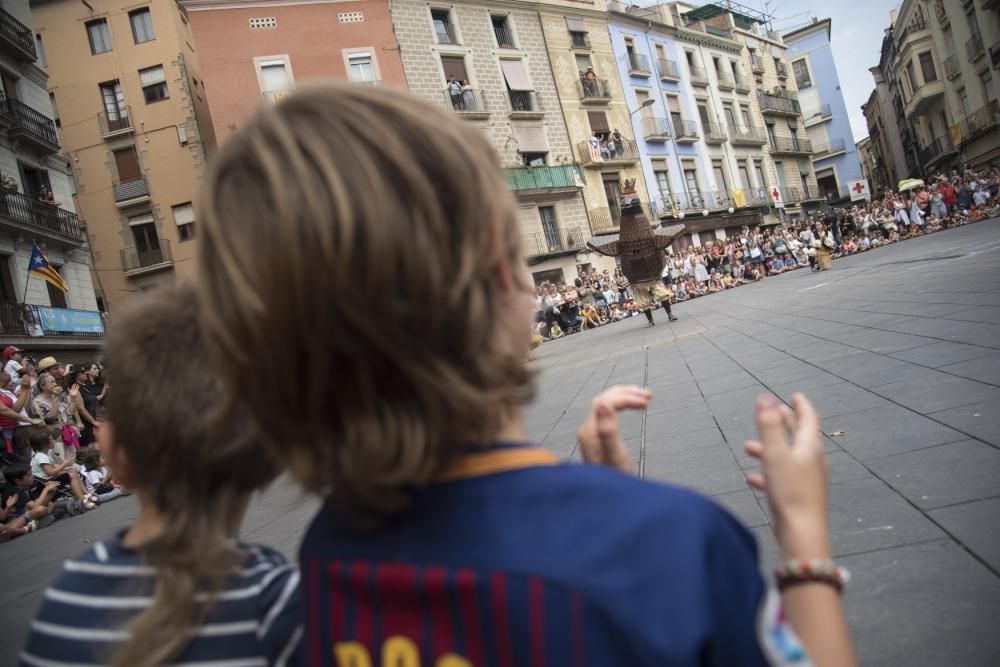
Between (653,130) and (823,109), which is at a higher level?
(823,109)

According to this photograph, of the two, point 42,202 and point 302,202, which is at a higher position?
point 42,202

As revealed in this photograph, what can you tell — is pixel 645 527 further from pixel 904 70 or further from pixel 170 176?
pixel 904 70

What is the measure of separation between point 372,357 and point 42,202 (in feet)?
86.9

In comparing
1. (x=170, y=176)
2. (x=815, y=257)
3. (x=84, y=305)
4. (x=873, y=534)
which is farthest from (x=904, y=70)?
(x=873, y=534)

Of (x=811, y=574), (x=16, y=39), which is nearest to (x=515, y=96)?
(x=16, y=39)

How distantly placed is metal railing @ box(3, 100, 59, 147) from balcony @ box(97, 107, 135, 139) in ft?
18.2

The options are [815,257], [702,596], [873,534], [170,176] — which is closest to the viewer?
[702,596]

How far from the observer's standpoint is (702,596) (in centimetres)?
64

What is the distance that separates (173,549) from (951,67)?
49619 millimetres

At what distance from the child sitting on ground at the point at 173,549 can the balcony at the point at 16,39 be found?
26160 millimetres

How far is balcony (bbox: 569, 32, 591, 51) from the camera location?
33.9m

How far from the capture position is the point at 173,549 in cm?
112

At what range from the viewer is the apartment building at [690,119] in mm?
36094

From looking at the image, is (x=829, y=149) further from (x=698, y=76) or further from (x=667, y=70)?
(x=667, y=70)
